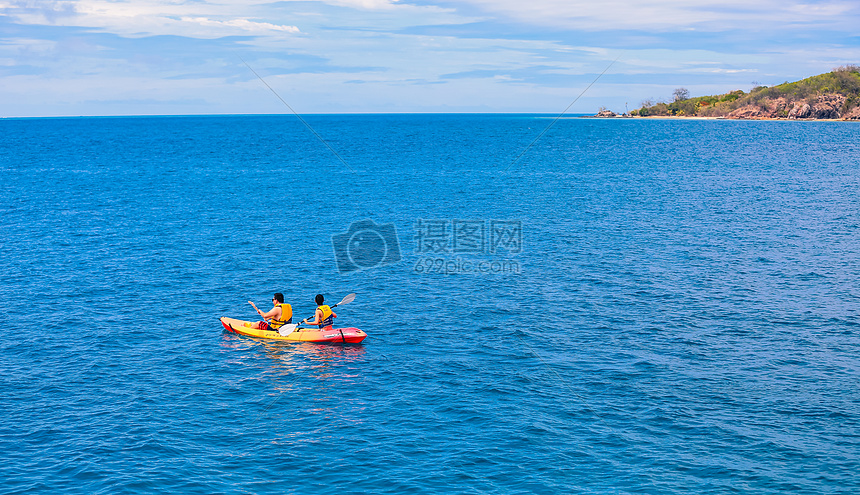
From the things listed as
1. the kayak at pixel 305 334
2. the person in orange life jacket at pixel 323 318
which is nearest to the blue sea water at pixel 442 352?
the kayak at pixel 305 334

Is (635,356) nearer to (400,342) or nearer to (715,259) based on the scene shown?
(400,342)

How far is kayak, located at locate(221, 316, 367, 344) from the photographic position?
3284 centimetres

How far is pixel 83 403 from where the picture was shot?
26641 mm

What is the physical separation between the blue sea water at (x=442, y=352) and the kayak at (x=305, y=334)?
51 centimetres

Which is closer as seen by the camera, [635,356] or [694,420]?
[694,420]

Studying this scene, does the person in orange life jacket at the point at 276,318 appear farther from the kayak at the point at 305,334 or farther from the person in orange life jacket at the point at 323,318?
the person in orange life jacket at the point at 323,318

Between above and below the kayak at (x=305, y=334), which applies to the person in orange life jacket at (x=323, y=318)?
above

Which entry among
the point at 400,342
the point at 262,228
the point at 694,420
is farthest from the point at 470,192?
the point at 694,420

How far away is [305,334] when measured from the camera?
33312mm

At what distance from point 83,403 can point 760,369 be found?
29.4m

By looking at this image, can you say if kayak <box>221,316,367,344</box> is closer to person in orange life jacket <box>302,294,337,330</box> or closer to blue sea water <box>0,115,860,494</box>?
person in orange life jacket <box>302,294,337,330</box>

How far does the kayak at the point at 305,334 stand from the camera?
32.8 m

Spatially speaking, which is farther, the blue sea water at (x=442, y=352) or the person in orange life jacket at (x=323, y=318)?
the person in orange life jacket at (x=323, y=318)

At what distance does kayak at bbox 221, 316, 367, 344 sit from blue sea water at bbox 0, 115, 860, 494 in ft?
1.68
